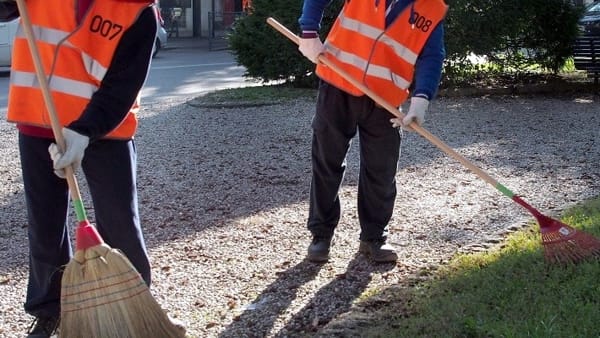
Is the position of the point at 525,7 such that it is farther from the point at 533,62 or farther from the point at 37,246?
the point at 37,246

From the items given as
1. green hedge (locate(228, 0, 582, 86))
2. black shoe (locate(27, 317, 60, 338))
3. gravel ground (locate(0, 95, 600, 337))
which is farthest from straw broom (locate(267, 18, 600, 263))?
green hedge (locate(228, 0, 582, 86))

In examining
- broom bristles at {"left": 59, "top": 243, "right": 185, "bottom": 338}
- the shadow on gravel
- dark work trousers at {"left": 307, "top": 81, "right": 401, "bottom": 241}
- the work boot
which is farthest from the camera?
the work boot

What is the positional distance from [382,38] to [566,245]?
134 centimetres

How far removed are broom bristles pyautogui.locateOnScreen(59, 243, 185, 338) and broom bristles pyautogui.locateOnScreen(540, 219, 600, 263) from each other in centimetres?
202

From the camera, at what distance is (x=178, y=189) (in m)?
6.71

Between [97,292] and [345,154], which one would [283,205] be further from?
[97,292]

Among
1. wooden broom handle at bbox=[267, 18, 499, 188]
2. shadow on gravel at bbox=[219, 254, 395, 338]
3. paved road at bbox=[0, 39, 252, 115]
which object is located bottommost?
paved road at bbox=[0, 39, 252, 115]

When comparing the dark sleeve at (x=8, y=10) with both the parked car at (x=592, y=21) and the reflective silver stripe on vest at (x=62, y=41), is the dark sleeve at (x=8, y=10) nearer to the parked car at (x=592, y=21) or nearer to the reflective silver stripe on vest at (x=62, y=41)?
the reflective silver stripe on vest at (x=62, y=41)

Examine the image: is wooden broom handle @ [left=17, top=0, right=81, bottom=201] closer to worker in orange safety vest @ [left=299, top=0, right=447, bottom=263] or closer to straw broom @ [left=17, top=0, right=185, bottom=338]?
straw broom @ [left=17, top=0, right=185, bottom=338]

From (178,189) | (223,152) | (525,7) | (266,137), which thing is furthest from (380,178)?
(525,7)

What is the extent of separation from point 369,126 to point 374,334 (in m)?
1.29

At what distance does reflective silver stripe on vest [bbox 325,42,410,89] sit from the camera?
453cm

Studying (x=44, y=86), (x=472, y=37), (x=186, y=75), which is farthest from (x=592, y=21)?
(x=44, y=86)

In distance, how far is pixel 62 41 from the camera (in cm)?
329
